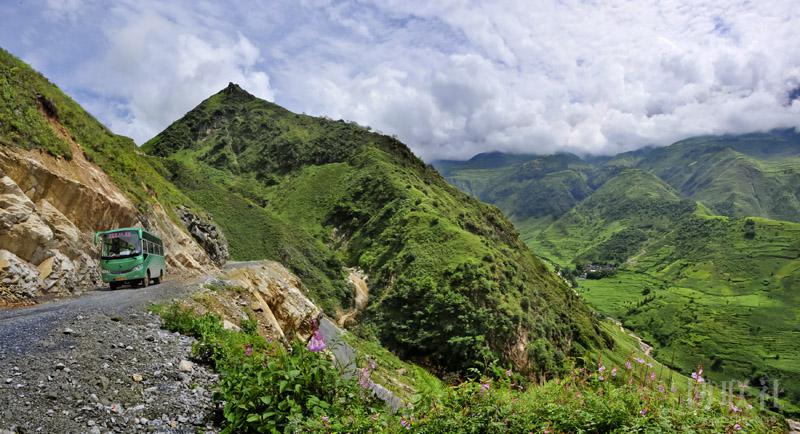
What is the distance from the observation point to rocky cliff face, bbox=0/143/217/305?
16.5 metres

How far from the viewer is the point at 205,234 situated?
4569 cm

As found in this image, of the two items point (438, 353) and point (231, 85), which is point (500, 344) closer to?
point (438, 353)

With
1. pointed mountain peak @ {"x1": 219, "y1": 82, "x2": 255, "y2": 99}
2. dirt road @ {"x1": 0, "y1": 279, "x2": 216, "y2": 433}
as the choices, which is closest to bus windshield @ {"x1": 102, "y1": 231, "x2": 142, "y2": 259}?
dirt road @ {"x1": 0, "y1": 279, "x2": 216, "y2": 433}

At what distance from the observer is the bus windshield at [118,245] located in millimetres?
21531

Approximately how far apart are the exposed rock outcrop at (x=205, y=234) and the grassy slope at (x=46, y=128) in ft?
11.6

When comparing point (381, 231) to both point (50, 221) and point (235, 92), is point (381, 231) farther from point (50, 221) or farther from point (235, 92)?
point (235, 92)

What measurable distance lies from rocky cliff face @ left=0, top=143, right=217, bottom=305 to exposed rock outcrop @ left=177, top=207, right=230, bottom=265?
16445mm

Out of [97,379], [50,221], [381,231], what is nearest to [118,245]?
[50,221]

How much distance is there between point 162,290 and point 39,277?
509cm

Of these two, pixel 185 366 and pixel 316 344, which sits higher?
pixel 316 344

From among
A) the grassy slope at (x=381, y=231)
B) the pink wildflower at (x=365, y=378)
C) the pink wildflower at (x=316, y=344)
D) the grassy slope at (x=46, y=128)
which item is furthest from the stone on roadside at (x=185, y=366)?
the grassy slope at (x=46, y=128)

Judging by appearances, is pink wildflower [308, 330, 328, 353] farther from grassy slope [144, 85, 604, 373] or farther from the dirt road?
grassy slope [144, 85, 604, 373]

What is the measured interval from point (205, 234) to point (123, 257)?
995 inches

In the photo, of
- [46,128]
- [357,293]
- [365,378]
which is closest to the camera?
[365,378]
